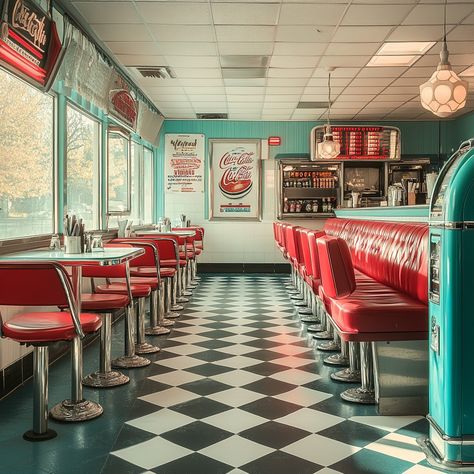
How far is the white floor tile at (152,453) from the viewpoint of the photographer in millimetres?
2605

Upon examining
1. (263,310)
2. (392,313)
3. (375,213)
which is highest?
(375,213)

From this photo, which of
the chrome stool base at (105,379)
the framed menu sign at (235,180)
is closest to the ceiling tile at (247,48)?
the chrome stool base at (105,379)

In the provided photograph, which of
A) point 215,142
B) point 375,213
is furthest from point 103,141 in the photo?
point 215,142

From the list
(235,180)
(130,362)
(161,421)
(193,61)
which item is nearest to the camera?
(161,421)

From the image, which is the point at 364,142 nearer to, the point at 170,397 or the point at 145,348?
the point at 145,348

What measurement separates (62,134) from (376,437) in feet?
13.4

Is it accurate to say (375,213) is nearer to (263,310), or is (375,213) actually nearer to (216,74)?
(263,310)

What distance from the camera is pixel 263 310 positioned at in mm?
6945

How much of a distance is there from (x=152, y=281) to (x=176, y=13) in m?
2.59

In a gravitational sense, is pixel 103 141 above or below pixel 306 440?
above

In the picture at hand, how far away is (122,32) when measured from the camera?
5.98 metres

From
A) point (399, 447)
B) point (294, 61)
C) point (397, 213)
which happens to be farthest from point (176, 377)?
point (294, 61)

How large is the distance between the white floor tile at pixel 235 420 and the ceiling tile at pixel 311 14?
12.2 ft

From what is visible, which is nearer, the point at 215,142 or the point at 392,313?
the point at 392,313
